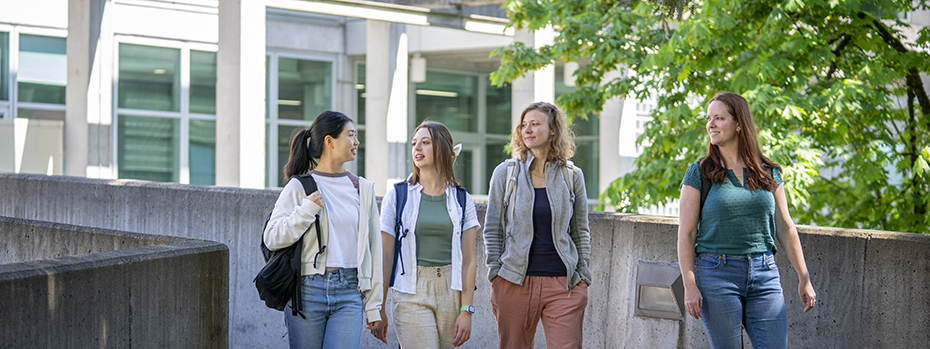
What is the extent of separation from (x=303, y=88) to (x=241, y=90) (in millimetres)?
8952

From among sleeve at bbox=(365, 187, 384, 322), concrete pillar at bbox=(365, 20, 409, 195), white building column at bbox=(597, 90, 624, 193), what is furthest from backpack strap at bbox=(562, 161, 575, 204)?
white building column at bbox=(597, 90, 624, 193)

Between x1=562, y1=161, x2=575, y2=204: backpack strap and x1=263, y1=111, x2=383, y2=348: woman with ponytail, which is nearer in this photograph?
x1=263, y1=111, x2=383, y2=348: woman with ponytail

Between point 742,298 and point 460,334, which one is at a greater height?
point 742,298

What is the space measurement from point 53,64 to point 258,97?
7.39m

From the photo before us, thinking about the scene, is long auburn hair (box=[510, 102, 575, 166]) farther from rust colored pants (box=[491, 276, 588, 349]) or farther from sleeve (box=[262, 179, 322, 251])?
sleeve (box=[262, 179, 322, 251])

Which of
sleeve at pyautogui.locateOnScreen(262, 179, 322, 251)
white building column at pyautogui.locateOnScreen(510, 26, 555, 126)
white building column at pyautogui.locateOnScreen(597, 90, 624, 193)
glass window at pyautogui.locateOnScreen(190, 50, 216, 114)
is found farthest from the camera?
glass window at pyautogui.locateOnScreen(190, 50, 216, 114)

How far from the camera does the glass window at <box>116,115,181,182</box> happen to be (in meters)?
20.5

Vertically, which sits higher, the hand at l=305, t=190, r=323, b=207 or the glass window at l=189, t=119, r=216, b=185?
the glass window at l=189, t=119, r=216, b=185

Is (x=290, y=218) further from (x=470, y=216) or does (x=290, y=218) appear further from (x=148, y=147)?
(x=148, y=147)

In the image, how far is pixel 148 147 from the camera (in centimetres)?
2078

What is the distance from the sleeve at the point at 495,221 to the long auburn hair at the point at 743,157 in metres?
0.98

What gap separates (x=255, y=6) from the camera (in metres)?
14.9

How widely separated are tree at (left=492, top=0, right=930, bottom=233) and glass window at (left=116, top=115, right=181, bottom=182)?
11797 mm

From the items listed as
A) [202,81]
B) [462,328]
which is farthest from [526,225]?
[202,81]
